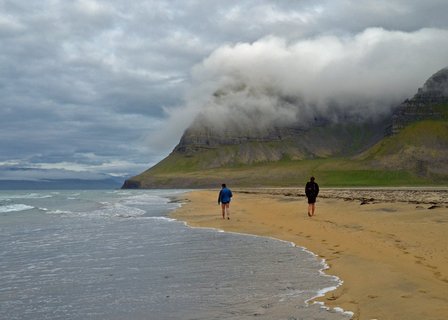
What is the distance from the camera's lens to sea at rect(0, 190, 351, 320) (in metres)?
9.72

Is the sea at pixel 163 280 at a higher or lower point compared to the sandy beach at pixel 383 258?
lower

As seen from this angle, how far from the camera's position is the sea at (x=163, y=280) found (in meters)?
9.72

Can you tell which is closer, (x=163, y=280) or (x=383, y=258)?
(x=163, y=280)

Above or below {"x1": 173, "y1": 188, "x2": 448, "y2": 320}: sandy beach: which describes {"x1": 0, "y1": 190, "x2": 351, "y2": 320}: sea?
below

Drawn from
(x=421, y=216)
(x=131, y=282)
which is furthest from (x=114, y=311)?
(x=421, y=216)

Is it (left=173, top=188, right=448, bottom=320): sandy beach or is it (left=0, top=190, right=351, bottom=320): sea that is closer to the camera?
(left=173, top=188, right=448, bottom=320): sandy beach

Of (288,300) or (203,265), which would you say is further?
(203,265)

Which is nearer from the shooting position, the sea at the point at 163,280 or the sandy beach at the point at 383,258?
the sandy beach at the point at 383,258

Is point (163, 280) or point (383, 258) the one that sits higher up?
point (383, 258)

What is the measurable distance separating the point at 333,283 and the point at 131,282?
5173 mm

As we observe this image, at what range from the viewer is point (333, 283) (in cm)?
1159

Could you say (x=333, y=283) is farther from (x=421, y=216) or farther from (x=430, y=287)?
(x=421, y=216)

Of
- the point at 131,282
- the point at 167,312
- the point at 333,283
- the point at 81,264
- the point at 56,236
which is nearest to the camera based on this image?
the point at 167,312

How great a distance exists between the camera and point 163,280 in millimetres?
12828
